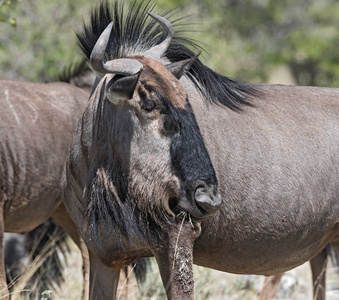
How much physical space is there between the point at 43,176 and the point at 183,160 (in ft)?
8.35

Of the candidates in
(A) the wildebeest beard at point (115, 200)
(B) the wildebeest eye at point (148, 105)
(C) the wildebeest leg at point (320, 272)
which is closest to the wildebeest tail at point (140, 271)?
(C) the wildebeest leg at point (320, 272)

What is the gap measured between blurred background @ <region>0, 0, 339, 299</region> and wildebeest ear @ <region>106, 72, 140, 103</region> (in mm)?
795

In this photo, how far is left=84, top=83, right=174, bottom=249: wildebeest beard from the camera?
323 cm

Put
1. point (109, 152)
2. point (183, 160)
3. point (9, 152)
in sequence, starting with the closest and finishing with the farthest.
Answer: point (183, 160)
point (109, 152)
point (9, 152)

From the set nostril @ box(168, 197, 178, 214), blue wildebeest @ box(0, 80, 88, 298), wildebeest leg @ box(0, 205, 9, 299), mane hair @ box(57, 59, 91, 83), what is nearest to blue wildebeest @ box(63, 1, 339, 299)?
nostril @ box(168, 197, 178, 214)

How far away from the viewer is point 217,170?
3477mm

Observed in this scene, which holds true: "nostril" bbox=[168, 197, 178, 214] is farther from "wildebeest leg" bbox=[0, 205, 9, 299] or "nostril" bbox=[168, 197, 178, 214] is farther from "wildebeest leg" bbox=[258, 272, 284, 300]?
"wildebeest leg" bbox=[258, 272, 284, 300]

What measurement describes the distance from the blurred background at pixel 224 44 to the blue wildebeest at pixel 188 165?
0.44m

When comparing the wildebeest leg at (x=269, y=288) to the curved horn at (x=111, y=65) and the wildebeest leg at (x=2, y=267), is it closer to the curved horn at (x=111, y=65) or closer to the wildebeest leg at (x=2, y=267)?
the wildebeest leg at (x=2, y=267)

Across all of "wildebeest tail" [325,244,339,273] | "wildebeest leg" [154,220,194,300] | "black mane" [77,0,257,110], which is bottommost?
"wildebeest tail" [325,244,339,273]

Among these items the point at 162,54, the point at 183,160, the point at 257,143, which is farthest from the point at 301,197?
the point at 162,54

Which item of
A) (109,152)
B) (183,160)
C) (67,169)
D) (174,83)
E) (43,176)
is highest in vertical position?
(174,83)

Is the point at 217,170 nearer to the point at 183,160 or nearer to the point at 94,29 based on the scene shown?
the point at 183,160

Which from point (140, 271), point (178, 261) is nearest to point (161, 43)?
point (178, 261)
